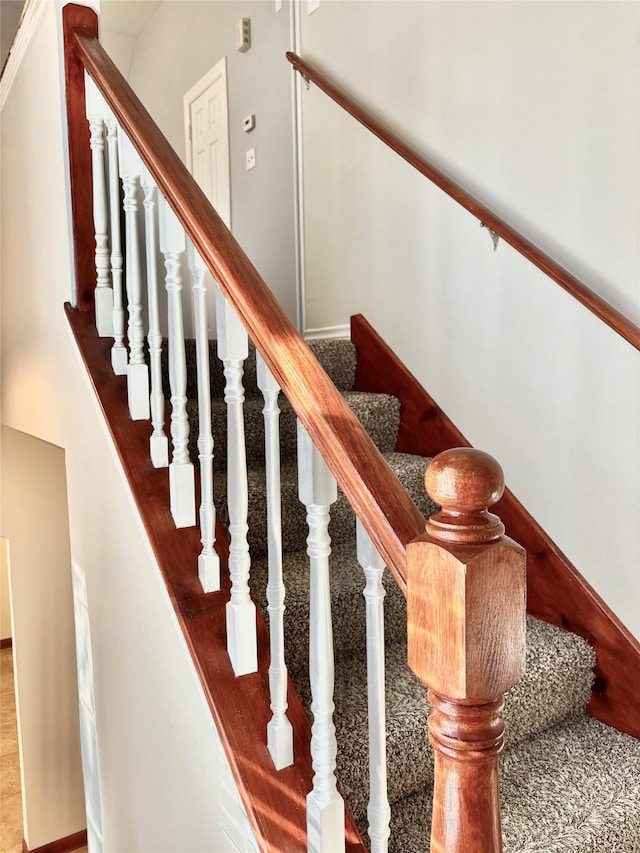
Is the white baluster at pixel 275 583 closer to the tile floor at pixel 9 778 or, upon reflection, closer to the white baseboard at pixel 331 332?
the white baseboard at pixel 331 332

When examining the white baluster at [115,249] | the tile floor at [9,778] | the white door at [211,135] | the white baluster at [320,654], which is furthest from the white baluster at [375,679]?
the tile floor at [9,778]

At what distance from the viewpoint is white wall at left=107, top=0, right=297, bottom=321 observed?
9.80 ft

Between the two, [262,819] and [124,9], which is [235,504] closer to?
[262,819]

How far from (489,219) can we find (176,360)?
3.35 feet

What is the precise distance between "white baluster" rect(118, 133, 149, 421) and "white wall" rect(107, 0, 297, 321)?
1558 mm

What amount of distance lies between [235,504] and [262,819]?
508 millimetres

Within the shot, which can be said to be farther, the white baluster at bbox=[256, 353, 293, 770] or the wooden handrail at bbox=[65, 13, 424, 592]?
the white baluster at bbox=[256, 353, 293, 770]

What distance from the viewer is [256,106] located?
318 cm

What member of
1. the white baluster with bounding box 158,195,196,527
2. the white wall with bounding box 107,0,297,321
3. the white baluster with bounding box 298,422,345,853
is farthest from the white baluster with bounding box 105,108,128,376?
the white wall with bounding box 107,0,297,321

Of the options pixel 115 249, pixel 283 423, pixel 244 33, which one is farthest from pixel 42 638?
pixel 244 33

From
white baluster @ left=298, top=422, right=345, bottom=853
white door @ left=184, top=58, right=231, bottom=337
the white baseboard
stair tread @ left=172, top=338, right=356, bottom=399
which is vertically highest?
white door @ left=184, top=58, right=231, bottom=337

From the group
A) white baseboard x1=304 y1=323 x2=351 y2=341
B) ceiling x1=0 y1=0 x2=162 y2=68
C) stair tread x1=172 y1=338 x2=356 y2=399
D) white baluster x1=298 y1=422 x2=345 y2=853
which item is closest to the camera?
white baluster x1=298 y1=422 x2=345 y2=853

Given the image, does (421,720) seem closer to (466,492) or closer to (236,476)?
(236,476)

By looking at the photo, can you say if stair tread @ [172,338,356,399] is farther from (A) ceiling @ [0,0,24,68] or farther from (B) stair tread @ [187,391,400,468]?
(A) ceiling @ [0,0,24,68]
